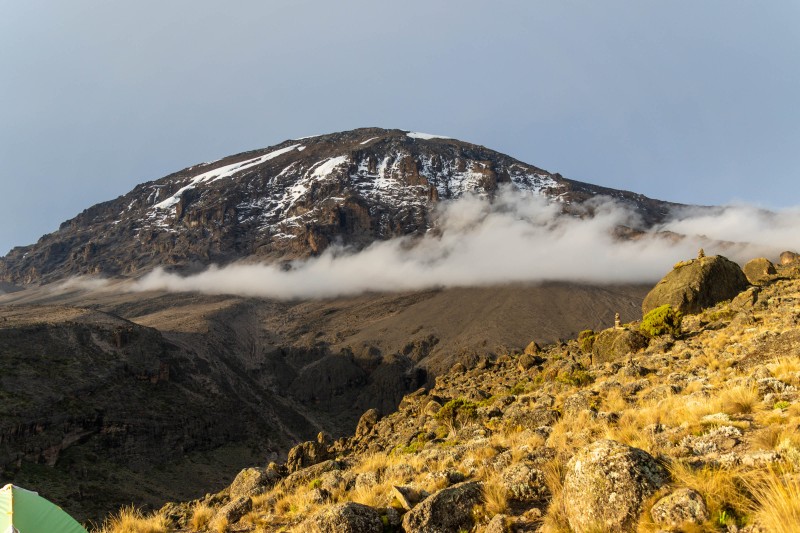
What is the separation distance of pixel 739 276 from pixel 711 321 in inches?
419

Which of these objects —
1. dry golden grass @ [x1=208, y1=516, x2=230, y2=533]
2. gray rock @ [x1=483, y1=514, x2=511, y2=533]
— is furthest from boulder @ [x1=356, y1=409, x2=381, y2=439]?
gray rock @ [x1=483, y1=514, x2=511, y2=533]

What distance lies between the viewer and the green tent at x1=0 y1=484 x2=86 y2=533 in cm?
663

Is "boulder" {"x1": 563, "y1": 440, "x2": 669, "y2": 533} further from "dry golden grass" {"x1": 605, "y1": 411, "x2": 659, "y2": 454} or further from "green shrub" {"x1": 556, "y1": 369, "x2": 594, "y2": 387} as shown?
"green shrub" {"x1": 556, "y1": 369, "x2": 594, "y2": 387}

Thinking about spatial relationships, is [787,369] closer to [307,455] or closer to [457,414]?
[457,414]

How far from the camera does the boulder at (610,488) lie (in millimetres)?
4402

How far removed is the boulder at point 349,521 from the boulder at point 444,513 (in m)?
0.40

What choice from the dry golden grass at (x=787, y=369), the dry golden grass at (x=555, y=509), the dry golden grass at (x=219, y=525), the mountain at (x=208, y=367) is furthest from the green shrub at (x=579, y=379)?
the mountain at (x=208, y=367)

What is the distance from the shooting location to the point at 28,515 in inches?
269

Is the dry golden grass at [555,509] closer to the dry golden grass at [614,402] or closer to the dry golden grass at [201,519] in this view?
the dry golden grass at [614,402]

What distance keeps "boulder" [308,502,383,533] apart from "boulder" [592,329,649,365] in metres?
20.6

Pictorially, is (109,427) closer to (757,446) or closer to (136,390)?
(136,390)

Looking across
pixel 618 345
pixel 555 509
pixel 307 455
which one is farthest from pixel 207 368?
pixel 555 509

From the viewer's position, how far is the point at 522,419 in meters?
13.0

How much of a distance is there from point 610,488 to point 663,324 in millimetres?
22938
